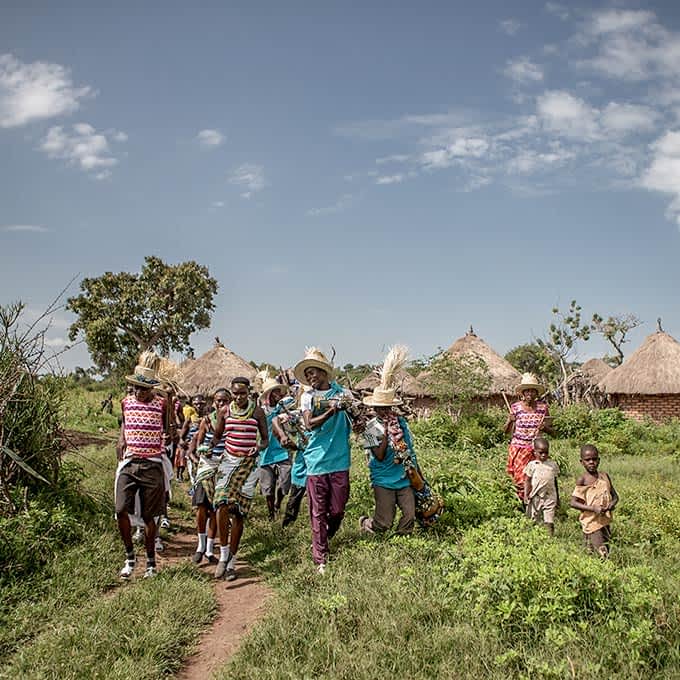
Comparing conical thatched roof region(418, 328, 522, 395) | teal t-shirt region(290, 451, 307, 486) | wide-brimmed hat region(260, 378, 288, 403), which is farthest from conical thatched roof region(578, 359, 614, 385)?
teal t-shirt region(290, 451, 307, 486)

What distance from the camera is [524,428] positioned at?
747 cm

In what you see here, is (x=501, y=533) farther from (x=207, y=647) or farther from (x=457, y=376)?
(x=457, y=376)

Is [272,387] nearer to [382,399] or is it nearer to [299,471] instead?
[299,471]

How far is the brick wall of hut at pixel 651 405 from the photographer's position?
82.3ft

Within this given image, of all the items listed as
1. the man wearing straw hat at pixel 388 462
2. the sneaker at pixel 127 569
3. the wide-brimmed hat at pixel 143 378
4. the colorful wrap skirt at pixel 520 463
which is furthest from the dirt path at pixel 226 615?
the colorful wrap skirt at pixel 520 463

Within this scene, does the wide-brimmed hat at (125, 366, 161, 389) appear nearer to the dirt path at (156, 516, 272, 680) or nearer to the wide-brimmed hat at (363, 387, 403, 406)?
the dirt path at (156, 516, 272, 680)

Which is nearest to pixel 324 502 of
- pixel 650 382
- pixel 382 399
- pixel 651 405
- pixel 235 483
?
pixel 235 483

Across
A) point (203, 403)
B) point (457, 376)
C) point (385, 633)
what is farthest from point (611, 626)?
point (457, 376)

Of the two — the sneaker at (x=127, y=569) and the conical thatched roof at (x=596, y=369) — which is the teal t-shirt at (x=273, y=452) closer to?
the sneaker at (x=127, y=569)

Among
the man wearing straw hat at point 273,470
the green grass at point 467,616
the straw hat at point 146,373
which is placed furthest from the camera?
the man wearing straw hat at point 273,470

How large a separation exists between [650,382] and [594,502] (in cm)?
2167

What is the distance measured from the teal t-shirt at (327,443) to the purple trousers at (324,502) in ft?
0.23

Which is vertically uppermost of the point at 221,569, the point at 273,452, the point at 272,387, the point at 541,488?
the point at 272,387

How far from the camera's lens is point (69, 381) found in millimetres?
7957
